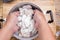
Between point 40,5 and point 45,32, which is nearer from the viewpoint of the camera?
point 45,32

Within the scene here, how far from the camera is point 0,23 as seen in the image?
1.10 m

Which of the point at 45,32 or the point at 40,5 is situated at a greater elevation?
the point at 40,5

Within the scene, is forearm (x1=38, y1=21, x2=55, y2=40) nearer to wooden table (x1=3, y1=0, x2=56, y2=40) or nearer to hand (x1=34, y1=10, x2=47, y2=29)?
hand (x1=34, y1=10, x2=47, y2=29)

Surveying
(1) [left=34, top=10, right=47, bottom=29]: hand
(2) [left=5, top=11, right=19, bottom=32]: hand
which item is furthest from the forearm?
(2) [left=5, top=11, right=19, bottom=32]: hand

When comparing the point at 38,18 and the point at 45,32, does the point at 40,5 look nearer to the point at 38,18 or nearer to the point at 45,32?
the point at 38,18

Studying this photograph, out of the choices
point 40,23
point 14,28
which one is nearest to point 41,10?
point 40,23

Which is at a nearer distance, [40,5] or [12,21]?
[12,21]

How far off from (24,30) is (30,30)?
0.11 feet

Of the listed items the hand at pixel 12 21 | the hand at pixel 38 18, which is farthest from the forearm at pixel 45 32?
the hand at pixel 12 21

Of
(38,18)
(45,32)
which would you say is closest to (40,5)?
(38,18)

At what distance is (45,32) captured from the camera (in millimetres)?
982

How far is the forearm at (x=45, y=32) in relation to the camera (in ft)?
3.16

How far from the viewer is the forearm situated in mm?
964

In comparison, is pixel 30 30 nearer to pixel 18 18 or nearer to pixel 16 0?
pixel 18 18
